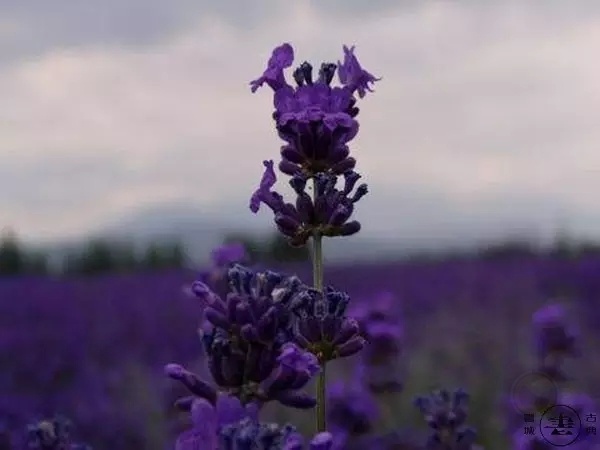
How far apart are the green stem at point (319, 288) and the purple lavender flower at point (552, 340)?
2.84 meters

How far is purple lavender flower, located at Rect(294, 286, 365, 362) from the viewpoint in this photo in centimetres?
186

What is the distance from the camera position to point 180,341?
12414 mm

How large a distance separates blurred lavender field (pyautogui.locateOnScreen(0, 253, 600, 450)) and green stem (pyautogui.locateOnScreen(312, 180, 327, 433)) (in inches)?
121

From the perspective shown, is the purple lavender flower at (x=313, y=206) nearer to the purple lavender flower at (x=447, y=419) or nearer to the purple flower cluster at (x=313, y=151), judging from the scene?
the purple flower cluster at (x=313, y=151)

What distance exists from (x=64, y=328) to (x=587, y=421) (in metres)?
9.89

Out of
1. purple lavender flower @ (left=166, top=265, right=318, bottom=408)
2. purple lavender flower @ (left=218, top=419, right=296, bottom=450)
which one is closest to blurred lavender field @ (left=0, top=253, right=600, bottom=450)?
purple lavender flower @ (left=166, top=265, right=318, bottom=408)

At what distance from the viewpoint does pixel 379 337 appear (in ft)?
18.4

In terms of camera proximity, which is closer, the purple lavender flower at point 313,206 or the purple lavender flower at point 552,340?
the purple lavender flower at point 313,206

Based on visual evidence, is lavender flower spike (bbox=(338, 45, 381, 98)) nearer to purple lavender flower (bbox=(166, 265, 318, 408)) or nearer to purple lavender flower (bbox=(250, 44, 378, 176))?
purple lavender flower (bbox=(250, 44, 378, 176))

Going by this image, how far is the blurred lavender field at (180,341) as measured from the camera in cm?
770

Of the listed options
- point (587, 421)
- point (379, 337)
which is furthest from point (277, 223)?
point (379, 337)

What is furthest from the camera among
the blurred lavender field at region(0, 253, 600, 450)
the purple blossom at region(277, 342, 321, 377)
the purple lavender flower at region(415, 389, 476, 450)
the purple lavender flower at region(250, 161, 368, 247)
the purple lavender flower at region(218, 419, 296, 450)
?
the blurred lavender field at region(0, 253, 600, 450)

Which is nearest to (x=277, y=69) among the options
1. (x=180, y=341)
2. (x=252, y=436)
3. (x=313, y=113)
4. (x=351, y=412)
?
(x=313, y=113)

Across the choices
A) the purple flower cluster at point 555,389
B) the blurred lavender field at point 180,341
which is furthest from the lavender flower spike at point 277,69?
the blurred lavender field at point 180,341
